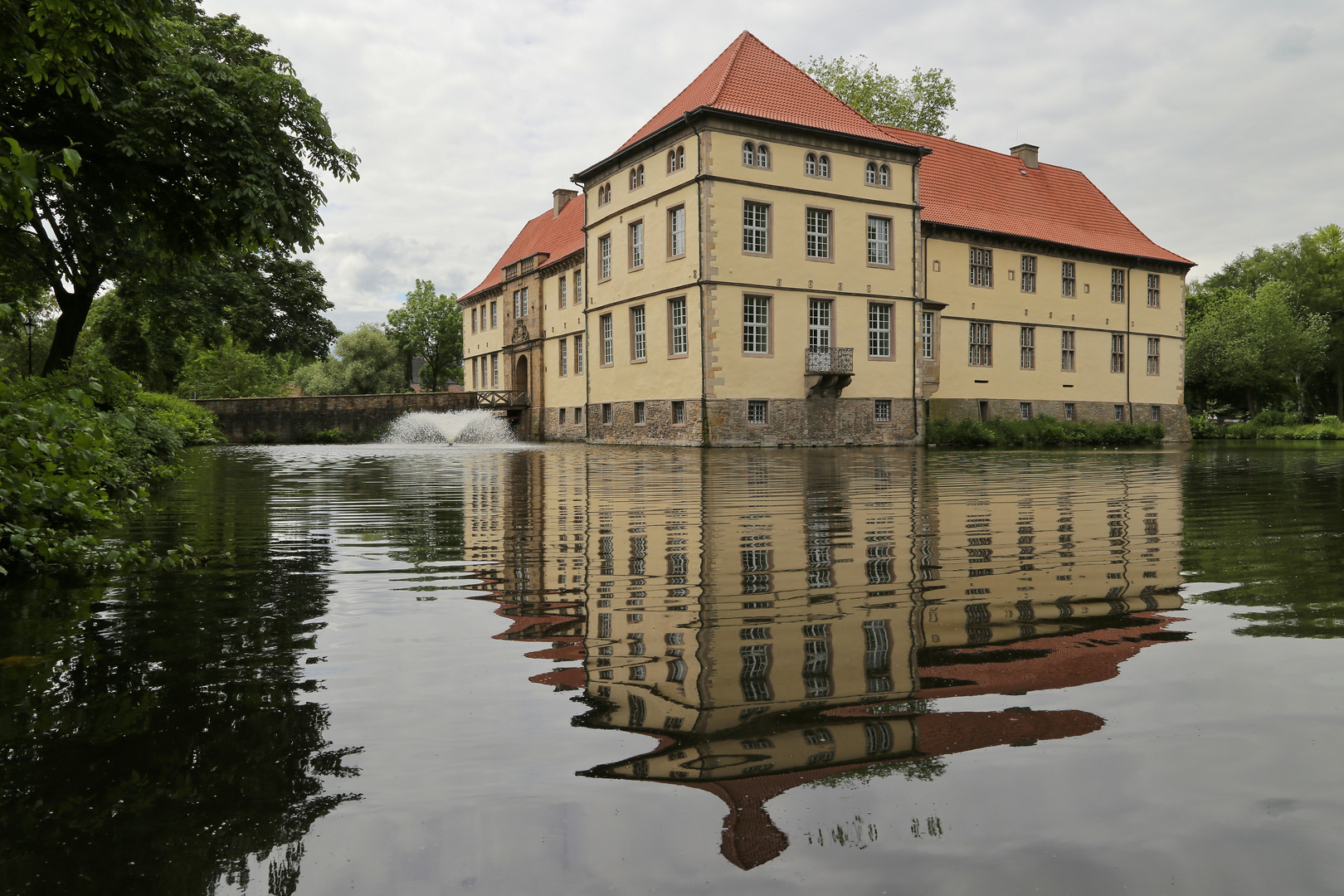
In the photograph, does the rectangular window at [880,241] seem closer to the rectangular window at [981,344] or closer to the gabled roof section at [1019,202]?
the gabled roof section at [1019,202]

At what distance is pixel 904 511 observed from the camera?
8891 millimetres

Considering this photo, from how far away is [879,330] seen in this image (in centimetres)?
3566

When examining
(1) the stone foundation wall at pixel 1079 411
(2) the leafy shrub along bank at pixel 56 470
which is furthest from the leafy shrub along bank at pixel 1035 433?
(2) the leafy shrub along bank at pixel 56 470

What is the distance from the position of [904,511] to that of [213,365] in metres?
75.0

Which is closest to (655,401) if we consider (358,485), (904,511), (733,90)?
(733,90)

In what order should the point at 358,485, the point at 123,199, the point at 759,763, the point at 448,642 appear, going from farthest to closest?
the point at 358,485
the point at 123,199
the point at 448,642
the point at 759,763

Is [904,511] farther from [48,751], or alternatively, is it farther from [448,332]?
[448,332]

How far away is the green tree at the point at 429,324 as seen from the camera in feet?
244

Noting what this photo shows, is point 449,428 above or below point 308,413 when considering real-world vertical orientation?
below

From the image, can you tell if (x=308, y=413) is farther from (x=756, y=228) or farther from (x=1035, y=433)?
(x=1035, y=433)

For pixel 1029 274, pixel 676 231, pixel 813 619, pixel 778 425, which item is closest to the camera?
pixel 813 619

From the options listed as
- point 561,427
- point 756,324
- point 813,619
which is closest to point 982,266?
point 756,324

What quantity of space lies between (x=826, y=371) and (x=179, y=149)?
24676 mm

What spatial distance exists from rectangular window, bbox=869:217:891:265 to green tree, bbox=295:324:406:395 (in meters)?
50.6
